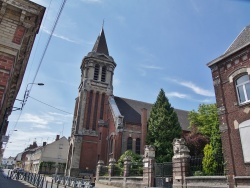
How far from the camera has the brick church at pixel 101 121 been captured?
31.2 meters

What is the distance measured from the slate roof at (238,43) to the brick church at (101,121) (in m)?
17.2

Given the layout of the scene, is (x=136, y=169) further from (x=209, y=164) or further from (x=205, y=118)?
(x=205, y=118)

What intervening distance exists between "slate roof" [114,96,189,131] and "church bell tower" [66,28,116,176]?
281 centimetres

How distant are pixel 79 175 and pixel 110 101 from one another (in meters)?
12.3

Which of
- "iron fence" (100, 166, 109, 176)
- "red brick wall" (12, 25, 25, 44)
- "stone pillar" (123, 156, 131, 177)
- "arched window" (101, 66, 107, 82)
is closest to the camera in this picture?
"red brick wall" (12, 25, 25, 44)

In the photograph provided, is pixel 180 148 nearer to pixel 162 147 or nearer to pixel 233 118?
pixel 233 118

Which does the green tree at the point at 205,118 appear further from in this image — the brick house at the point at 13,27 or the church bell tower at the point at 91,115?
the brick house at the point at 13,27

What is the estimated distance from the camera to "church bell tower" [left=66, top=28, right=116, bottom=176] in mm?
34188

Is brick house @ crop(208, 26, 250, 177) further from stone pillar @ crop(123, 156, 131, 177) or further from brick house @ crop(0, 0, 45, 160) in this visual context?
brick house @ crop(0, 0, 45, 160)

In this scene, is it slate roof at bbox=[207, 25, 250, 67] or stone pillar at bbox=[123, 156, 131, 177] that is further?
stone pillar at bbox=[123, 156, 131, 177]

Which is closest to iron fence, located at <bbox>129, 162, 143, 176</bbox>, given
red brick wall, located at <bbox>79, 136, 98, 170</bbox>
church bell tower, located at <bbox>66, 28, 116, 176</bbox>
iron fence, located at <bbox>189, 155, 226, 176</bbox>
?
iron fence, located at <bbox>189, 155, 226, 176</bbox>

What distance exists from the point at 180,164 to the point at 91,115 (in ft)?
81.1

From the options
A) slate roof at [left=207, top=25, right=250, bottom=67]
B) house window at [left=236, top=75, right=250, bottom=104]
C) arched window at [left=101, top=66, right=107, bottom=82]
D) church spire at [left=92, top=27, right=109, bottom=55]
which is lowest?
house window at [left=236, top=75, right=250, bottom=104]

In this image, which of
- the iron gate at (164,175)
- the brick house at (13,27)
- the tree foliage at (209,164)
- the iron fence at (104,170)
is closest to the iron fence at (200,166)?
the tree foliage at (209,164)
